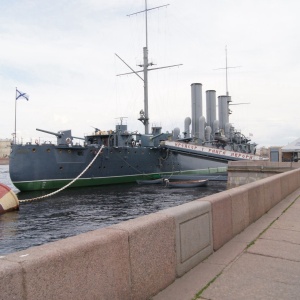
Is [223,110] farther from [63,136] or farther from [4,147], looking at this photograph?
[4,147]

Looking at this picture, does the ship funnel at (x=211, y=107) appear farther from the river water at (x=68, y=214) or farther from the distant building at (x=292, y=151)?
the river water at (x=68, y=214)

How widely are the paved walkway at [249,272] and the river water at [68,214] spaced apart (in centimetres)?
937

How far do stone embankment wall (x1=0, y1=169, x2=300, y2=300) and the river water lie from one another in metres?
9.42

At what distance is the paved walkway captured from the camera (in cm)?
369

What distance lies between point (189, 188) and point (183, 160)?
48.3 feet

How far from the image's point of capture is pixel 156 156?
44.6m

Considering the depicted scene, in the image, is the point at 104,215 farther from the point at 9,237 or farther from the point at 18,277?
the point at 18,277

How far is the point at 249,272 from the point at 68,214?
55.7 feet

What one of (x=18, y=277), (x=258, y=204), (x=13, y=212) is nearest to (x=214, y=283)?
(x=18, y=277)

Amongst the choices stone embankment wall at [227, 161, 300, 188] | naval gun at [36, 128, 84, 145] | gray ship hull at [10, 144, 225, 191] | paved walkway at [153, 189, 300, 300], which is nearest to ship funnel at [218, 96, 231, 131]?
gray ship hull at [10, 144, 225, 191]

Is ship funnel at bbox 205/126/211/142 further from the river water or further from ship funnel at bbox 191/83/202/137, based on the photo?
the river water

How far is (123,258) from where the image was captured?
327cm

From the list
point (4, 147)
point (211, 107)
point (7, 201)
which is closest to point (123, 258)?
point (7, 201)

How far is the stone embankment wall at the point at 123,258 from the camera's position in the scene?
2422 millimetres
